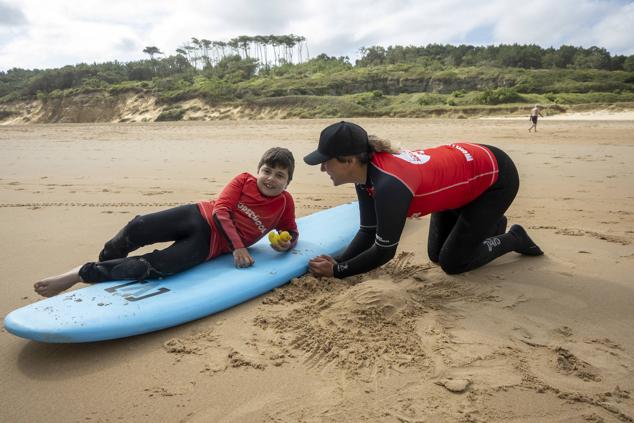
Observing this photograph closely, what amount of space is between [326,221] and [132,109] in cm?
3438

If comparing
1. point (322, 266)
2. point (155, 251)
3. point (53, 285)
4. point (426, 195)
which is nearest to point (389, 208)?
point (426, 195)

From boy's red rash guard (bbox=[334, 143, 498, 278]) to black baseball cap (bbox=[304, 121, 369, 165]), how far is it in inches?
6.0

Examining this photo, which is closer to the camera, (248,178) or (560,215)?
(248,178)

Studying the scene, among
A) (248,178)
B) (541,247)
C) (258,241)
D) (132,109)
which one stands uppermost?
(132,109)

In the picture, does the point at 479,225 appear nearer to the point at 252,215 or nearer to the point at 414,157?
the point at 414,157

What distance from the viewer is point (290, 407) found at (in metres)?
1.87

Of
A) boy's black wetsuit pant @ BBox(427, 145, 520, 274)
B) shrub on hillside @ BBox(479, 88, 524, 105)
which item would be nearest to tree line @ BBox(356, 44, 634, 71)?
shrub on hillside @ BBox(479, 88, 524, 105)

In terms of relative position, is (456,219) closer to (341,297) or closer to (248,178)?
(341,297)

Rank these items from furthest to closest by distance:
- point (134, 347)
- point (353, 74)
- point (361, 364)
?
point (353, 74) < point (134, 347) < point (361, 364)

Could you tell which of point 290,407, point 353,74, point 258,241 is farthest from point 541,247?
point 353,74

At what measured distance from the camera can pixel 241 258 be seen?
309 cm

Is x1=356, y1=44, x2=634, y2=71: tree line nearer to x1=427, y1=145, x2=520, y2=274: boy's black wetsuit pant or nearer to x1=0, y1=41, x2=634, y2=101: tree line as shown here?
x1=0, y1=41, x2=634, y2=101: tree line

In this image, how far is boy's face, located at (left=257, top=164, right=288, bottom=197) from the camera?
10.2 feet

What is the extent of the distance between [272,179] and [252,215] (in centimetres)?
31
